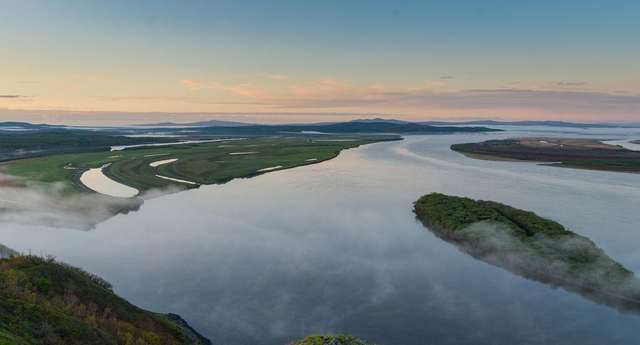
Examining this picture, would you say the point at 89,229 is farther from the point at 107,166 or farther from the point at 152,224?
the point at 107,166

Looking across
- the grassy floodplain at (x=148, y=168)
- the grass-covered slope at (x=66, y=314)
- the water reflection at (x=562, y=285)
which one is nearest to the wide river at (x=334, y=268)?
the water reflection at (x=562, y=285)

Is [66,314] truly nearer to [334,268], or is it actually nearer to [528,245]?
[334,268]

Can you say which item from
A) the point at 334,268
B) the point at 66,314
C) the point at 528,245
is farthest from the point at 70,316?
the point at 528,245

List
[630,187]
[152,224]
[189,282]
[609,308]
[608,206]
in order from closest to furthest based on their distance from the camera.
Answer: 1. [609,308]
2. [189,282]
3. [152,224]
4. [608,206]
5. [630,187]

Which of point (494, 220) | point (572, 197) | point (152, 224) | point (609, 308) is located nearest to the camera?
point (609, 308)

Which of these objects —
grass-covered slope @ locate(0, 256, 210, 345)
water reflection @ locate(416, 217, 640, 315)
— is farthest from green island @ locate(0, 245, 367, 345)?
water reflection @ locate(416, 217, 640, 315)

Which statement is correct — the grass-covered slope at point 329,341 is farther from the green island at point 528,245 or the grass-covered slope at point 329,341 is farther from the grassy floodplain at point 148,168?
the grassy floodplain at point 148,168

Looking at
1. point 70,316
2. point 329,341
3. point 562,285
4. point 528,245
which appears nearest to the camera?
point 70,316

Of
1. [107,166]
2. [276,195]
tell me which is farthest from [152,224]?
[107,166]
